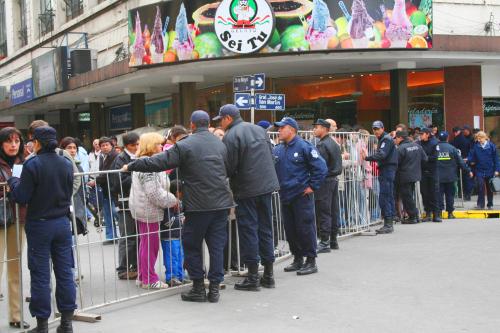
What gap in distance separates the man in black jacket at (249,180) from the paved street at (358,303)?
1.48 ft

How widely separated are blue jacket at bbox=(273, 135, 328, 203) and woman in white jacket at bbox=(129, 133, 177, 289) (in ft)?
5.12

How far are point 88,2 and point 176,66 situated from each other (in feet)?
33.7

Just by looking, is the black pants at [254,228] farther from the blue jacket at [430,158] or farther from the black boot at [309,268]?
the blue jacket at [430,158]

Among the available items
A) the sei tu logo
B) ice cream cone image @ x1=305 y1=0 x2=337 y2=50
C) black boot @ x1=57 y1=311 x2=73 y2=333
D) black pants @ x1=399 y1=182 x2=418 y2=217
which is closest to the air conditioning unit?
the sei tu logo

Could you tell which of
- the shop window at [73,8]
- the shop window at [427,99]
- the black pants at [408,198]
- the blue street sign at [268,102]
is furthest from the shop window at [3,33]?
the black pants at [408,198]

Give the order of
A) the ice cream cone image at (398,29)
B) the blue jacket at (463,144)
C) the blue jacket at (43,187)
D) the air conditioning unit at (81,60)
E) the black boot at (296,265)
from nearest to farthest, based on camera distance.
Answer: the blue jacket at (43,187) → the black boot at (296,265) → the ice cream cone image at (398,29) → the blue jacket at (463,144) → the air conditioning unit at (81,60)

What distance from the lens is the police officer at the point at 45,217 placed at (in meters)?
5.73

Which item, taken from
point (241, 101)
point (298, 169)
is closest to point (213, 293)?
point (298, 169)

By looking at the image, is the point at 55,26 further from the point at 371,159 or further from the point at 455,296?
the point at 455,296

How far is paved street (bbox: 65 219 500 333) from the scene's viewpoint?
6.07 metres

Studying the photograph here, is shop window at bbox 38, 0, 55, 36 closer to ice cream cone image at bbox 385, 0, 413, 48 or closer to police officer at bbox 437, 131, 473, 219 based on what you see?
ice cream cone image at bbox 385, 0, 413, 48

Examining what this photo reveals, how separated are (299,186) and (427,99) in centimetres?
1242

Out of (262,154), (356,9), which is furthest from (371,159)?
(356,9)

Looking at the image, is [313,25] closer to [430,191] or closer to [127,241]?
[430,191]
